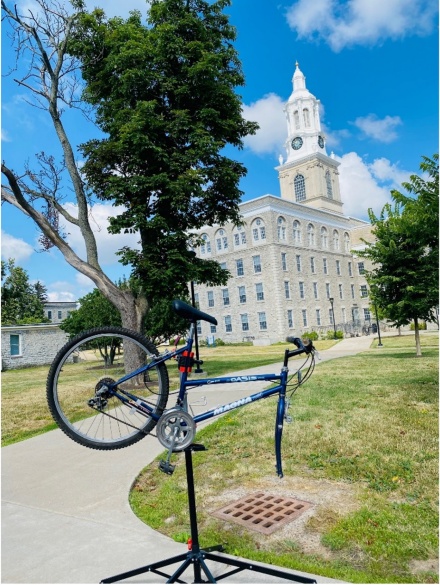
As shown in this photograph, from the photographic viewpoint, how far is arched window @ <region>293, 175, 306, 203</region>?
2795 inches

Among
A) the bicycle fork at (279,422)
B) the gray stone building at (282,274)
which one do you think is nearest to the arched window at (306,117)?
the gray stone building at (282,274)

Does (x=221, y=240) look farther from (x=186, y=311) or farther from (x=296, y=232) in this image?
(x=186, y=311)

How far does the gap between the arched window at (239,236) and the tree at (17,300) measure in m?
26.3

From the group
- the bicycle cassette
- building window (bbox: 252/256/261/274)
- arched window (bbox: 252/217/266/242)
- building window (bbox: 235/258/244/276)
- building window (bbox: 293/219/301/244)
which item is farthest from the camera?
building window (bbox: 293/219/301/244)

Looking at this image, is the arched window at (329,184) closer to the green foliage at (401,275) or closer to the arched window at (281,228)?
the arched window at (281,228)

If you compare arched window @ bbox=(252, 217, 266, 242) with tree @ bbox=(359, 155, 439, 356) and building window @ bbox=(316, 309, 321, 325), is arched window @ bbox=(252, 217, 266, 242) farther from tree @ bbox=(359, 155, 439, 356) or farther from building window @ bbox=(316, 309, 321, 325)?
tree @ bbox=(359, 155, 439, 356)

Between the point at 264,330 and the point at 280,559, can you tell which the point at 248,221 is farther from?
the point at 280,559

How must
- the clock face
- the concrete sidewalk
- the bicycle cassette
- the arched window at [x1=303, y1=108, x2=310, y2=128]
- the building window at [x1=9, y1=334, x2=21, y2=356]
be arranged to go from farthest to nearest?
the arched window at [x1=303, y1=108, x2=310, y2=128]
the clock face
the building window at [x1=9, y1=334, x2=21, y2=356]
the concrete sidewalk
the bicycle cassette

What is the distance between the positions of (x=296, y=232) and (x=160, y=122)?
38429mm

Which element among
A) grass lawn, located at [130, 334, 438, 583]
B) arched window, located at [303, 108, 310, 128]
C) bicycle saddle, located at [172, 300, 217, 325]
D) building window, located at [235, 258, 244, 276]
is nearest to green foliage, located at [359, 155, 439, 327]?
grass lawn, located at [130, 334, 438, 583]

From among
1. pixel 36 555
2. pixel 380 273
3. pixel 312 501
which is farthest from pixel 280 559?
pixel 380 273

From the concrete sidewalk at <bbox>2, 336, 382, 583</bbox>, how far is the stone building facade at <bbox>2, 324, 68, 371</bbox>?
28.7 m

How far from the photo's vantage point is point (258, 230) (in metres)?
48.0

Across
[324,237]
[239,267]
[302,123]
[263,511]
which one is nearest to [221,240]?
[239,267]
